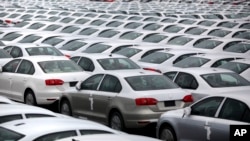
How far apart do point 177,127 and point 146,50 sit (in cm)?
1025

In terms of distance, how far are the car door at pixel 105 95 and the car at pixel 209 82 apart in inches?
73.0

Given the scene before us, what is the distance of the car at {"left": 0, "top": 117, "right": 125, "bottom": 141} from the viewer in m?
6.79

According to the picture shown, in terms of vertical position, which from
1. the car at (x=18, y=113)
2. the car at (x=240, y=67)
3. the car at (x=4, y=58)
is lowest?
the car at (x=18, y=113)

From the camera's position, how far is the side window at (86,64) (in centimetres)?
1728

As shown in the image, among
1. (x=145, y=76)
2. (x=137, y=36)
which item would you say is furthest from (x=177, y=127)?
(x=137, y=36)

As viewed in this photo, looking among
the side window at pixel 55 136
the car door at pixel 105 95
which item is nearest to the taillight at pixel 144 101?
the car door at pixel 105 95

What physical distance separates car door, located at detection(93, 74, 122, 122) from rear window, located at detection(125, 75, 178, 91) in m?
0.31

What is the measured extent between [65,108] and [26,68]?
2.30 m

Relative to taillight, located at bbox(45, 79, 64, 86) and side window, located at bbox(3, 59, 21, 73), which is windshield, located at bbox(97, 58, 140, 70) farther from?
side window, located at bbox(3, 59, 21, 73)

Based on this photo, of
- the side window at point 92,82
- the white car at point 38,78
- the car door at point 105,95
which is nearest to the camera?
the car door at point 105,95

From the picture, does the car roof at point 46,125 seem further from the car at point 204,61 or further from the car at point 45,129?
the car at point 204,61

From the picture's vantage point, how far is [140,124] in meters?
11.9

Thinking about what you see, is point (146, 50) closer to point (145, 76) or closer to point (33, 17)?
point (145, 76)

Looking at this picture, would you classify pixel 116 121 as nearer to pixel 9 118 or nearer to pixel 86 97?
pixel 86 97
